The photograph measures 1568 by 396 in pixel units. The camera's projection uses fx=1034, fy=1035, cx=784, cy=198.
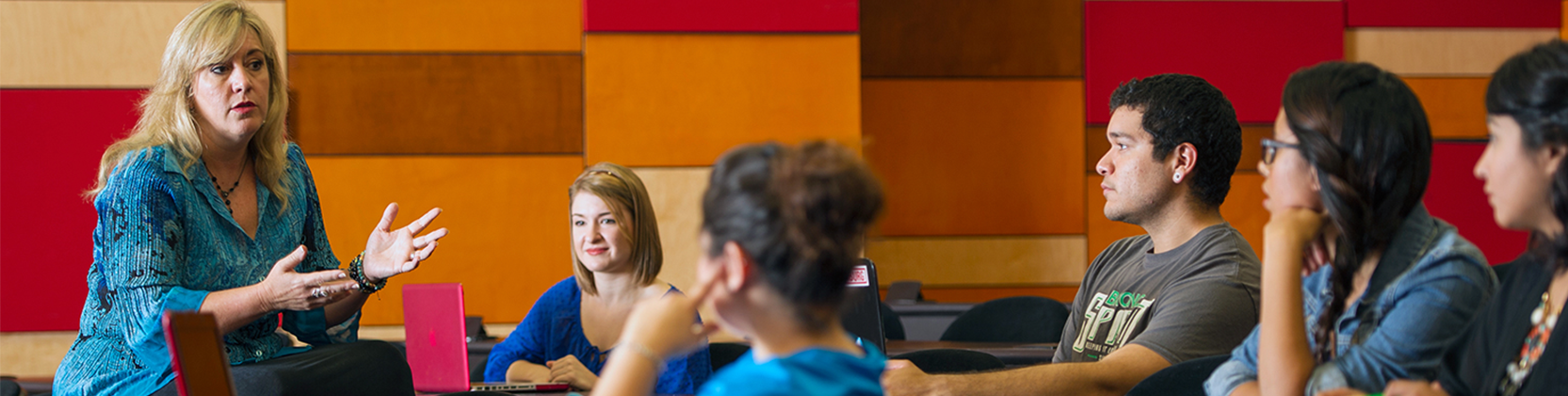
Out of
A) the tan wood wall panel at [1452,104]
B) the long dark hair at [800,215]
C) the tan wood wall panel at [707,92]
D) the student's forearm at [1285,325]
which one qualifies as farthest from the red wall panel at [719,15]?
the long dark hair at [800,215]

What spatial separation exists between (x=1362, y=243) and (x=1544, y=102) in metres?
0.24

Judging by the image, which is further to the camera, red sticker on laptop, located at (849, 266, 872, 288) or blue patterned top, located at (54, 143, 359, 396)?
red sticker on laptop, located at (849, 266, 872, 288)

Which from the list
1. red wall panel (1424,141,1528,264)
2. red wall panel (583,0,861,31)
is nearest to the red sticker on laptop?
red wall panel (583,0,861,31)

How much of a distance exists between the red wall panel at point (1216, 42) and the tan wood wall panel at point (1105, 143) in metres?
0.06

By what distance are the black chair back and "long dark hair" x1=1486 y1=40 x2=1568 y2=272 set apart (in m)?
2.27

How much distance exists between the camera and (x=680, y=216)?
4.41 metres

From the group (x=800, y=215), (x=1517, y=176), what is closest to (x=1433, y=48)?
(x=1517, y=176)

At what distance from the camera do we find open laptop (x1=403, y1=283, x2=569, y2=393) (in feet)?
6.41

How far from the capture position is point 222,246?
6.05ft

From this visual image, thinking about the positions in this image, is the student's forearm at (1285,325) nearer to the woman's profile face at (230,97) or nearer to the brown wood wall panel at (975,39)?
the woman's profile face at (230,97)

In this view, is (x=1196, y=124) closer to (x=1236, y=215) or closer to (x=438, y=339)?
(x=438, y=339)

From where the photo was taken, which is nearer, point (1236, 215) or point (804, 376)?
point (804, 376)

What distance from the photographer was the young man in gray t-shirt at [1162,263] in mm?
1725

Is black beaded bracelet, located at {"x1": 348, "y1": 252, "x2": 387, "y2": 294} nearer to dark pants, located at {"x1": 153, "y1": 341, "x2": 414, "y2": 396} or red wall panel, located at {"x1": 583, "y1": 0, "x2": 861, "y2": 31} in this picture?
dark pants, located at {"x1": 153, "y1": 341, "x2": 414, "y2": 396}
